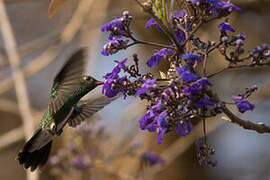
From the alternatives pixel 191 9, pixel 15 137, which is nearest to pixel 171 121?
pixel 191 9

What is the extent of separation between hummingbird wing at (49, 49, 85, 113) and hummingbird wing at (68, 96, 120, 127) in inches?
9.7

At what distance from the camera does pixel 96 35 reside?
6.80 metres

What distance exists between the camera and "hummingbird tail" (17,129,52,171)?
3852 millimetres

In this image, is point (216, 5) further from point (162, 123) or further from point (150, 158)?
point (150, 158)

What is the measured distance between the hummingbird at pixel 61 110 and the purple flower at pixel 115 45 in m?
0.92

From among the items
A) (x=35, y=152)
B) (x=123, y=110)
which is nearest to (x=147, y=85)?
(x=35, y=152)

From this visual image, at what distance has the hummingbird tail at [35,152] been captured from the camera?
385cm

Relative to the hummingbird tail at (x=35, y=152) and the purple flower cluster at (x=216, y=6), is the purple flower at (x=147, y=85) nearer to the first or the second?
the purple flower cluster at (x=216, y=6)

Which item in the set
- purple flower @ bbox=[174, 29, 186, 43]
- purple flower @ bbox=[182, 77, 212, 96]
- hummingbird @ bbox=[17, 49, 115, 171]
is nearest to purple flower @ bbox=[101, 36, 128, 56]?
purple flower @ bbox=[174, 29, 186, 43]

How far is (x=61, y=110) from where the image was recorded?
12.9 ft

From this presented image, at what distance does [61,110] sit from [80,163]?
1.56m

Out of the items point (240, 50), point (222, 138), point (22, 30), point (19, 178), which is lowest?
point (19, 178)

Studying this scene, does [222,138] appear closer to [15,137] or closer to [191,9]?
[15,137]

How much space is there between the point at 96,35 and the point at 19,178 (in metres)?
5.48
